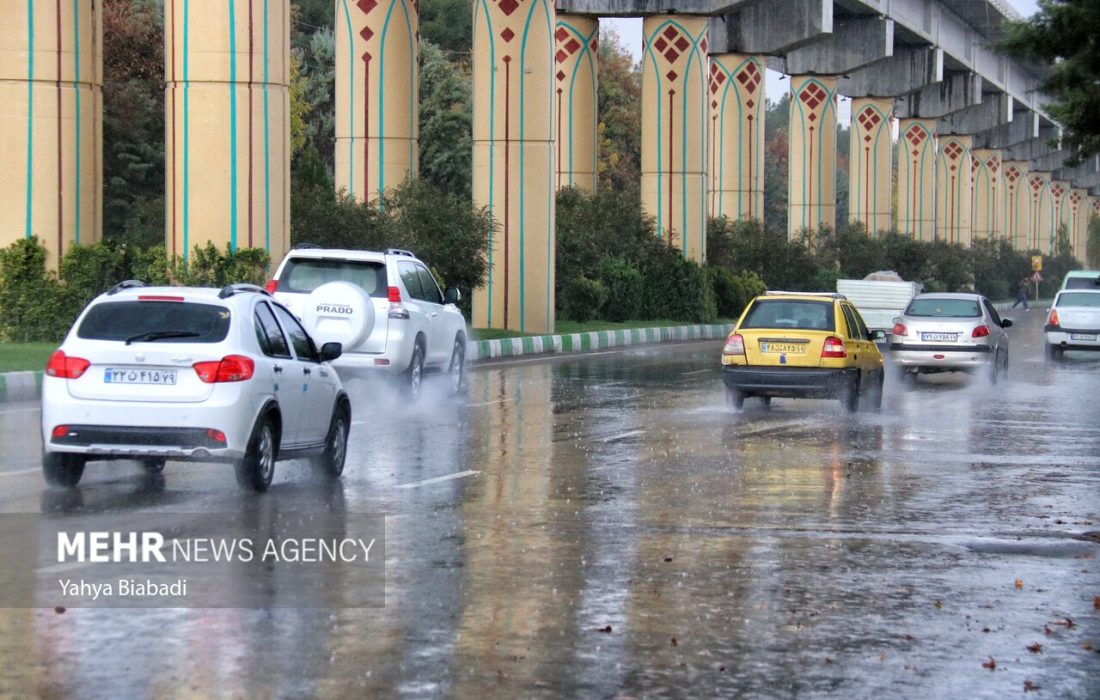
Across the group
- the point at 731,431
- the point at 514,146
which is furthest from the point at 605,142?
the point at 731,431

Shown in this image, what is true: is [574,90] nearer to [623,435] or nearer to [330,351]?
[623,435]

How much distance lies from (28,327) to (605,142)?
67624 millimetres

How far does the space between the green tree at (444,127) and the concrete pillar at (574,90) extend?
23003 mm

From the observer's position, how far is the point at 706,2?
5341 centimetres

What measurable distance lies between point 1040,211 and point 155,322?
129 m

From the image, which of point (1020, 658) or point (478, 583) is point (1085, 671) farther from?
point (478, 583)

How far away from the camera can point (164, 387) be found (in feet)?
42.7

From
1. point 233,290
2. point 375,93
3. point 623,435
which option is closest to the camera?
point 233,290

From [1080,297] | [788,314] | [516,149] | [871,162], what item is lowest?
[788,314]

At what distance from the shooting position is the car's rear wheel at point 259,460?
43.3 feet

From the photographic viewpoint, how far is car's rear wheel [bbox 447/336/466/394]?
2594 centimetres

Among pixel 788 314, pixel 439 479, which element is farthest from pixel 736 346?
pixel 439 479

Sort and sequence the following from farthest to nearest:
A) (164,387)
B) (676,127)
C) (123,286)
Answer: (676,127), (123,286), (164,387)

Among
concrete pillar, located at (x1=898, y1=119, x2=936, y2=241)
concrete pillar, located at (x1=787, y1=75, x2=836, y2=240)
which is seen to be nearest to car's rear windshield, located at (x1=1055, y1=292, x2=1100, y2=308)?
concrete pillar, located at (x1=787, y1=75, x2=836, y2=240)
